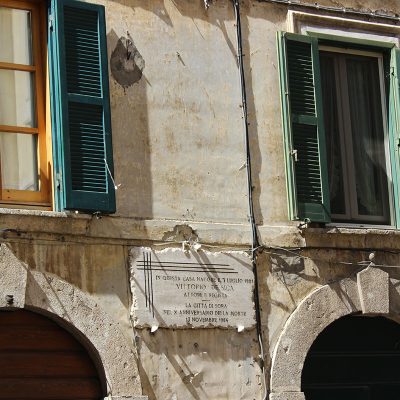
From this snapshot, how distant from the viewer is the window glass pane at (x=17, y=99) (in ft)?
32.0

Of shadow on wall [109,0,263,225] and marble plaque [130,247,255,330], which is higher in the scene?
shadow on wall [109,0,263,225]

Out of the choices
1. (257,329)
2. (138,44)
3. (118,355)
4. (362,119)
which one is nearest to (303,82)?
(362,119)

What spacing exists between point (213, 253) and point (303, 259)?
85cm

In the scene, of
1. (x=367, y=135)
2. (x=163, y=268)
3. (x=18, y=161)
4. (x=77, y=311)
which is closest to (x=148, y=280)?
(x=163, y=268)

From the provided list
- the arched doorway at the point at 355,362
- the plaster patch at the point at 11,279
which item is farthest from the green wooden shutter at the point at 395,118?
the plaster patch at the point at 11,279

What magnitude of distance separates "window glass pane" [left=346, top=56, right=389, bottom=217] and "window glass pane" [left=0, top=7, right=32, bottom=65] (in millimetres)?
2906

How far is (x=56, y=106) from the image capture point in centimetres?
968

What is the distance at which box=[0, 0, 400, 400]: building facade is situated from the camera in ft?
31.2

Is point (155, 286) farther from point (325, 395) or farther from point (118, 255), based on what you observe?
point (325, 395)

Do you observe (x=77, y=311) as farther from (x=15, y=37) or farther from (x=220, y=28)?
(x=220, y=28)

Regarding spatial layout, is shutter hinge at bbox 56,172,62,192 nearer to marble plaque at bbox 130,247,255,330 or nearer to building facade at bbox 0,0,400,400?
building facade at bbox 0,0,400,400

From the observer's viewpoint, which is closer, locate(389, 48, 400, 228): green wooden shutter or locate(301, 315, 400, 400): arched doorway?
locate(301, 315, 400, 400): arched doorway

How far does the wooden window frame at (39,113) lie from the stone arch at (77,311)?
536 millimetres

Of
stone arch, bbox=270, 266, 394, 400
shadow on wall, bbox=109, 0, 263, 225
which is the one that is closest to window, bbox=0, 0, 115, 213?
shadow on wall, bbox=109, 0, 263, 225
